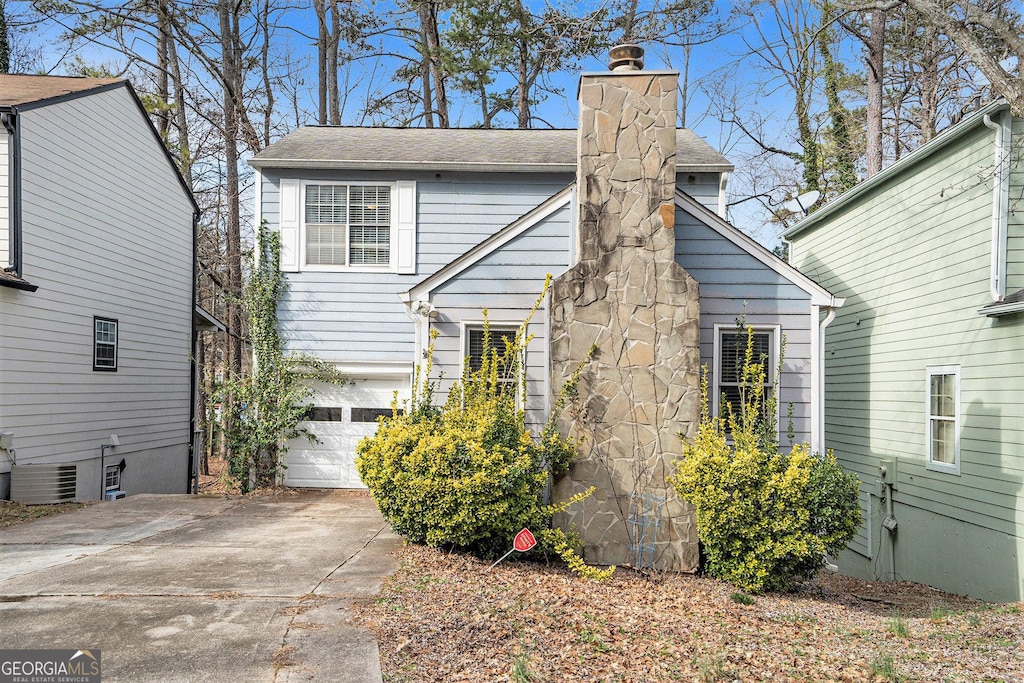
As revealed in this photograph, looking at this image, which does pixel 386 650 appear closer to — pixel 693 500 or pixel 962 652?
pixel 693 500

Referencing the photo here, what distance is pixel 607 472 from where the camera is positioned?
757 cm

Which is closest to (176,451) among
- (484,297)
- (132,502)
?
(132,502)

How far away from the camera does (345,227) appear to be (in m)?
12.2

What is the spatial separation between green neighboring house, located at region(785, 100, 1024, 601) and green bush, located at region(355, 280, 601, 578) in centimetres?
524

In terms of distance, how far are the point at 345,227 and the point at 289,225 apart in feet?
3.04

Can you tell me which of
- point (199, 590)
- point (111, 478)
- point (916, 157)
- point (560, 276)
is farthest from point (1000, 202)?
point (111, 478)

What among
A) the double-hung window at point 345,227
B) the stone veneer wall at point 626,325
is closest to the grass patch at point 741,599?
the stone veneer wall at point 626,325

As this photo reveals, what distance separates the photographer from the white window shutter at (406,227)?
1213 cm

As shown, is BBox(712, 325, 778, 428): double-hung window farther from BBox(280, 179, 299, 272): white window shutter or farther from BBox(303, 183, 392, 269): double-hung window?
BBox(280, 179, 299, 272): white window shutter

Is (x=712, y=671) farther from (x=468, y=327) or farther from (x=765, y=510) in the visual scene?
(x=468, y=327)

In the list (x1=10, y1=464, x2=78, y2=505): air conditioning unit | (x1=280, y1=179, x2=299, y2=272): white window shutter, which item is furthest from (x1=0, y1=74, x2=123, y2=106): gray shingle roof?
(x1=10, y1=464, x2=78, y2=505): air conditioning unit

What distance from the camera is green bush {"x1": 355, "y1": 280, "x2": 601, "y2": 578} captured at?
271 inches

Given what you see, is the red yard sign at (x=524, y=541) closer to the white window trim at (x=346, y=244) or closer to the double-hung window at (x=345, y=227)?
the white window trim at (x=346, y=244)

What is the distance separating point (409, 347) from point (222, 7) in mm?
11893
